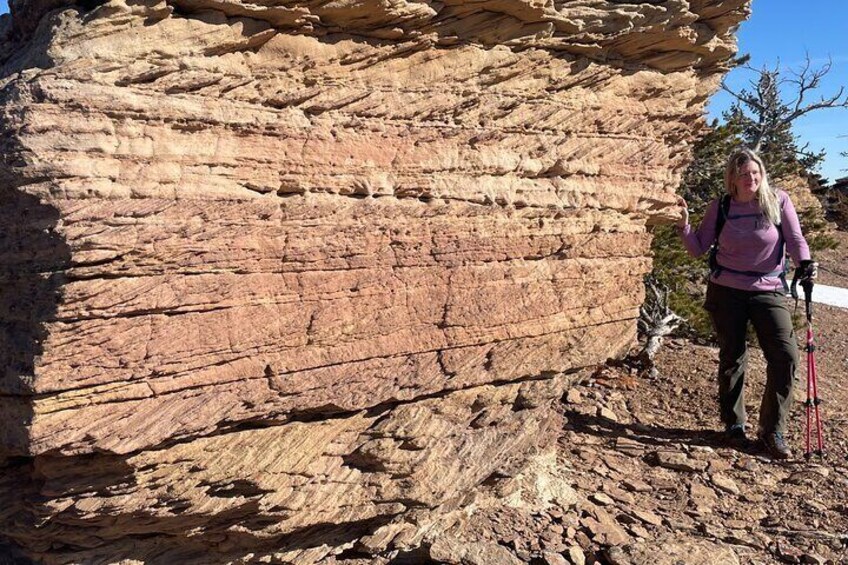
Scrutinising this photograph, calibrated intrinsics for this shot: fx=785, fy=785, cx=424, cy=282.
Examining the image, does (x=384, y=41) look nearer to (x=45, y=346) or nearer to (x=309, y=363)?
(x=309, y=363)

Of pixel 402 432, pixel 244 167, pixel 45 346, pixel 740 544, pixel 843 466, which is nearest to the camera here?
pixel 45 346

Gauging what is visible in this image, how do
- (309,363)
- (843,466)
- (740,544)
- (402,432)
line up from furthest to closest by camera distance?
(843,466) < (740,544) < (402,432) < (309,363)

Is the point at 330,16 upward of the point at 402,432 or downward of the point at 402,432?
upward

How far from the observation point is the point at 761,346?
7.39 metres

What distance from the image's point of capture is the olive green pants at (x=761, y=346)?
23.5 feet

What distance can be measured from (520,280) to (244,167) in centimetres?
219

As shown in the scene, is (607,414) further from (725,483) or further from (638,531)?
(638,531)

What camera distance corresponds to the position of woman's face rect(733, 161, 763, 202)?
6.86m

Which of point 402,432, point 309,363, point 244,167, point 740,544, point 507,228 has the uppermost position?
point 244,167

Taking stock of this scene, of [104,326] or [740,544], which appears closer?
[104,326]

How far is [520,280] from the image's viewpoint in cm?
573

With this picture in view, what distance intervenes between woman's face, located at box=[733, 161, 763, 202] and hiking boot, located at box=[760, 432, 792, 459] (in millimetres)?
2243

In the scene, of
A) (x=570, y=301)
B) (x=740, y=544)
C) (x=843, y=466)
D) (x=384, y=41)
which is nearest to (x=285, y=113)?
(x=384, y=41)

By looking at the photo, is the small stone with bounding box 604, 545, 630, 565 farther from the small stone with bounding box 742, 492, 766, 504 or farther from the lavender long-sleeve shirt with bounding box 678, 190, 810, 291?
the lavender long-sleeve shirt with bounding box 678, 190, 810, 291
